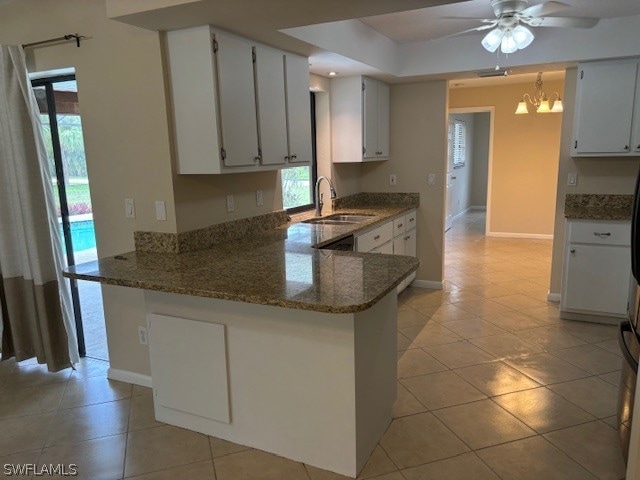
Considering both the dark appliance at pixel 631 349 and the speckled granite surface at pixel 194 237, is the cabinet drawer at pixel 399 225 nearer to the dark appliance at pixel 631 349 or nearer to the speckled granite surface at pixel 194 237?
the speckled granite surface at pixel 194 237

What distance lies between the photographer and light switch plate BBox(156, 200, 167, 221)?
264 centimetres

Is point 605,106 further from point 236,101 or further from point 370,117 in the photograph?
point 236,101

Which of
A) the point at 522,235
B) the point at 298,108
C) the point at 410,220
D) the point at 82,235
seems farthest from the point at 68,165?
the point at 522,235

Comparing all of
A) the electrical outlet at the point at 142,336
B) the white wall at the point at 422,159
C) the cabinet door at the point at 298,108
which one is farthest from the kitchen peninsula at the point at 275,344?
the white wall at the point at 422,159

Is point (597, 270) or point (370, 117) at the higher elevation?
point (370, 117)

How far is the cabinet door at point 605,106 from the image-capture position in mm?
3760

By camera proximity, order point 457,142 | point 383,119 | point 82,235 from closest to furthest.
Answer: point 82,235 < point 383,119 < point 457,142

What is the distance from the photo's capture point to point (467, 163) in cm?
1011

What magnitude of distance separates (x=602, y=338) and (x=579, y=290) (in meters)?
0.45

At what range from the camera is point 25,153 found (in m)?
2.88

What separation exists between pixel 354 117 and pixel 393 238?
1190mm

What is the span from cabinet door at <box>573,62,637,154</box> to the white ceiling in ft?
1.42

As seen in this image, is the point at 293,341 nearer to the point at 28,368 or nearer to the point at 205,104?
the point at 205,104

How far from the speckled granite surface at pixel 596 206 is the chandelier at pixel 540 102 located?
2.46 meters
